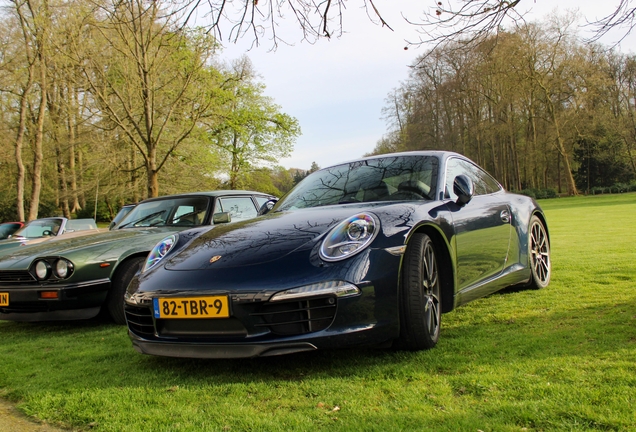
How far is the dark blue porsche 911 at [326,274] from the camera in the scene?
2973 mm

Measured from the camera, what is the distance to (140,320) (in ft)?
11.1

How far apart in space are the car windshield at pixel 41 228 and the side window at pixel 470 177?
8.80 m

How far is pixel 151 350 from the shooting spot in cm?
325

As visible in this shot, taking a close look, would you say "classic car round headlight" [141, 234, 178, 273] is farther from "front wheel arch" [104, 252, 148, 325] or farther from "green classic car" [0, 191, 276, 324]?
"front wheel arch" [104, 252, 148, 325]

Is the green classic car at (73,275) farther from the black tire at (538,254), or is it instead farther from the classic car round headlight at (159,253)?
the black tire at (538,254)

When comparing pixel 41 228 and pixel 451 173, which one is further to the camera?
pixel 41 228

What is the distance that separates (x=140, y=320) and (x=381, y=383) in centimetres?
154

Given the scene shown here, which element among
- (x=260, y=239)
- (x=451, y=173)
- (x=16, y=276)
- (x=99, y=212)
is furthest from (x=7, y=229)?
(x=99, y=212)

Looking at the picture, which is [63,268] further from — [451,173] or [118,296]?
[451,173]

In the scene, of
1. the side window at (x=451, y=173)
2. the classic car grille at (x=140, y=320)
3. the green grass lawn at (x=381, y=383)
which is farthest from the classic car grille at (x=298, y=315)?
the side window at (x=451, y=173)

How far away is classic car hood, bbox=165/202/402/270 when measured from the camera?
3236 millimetres

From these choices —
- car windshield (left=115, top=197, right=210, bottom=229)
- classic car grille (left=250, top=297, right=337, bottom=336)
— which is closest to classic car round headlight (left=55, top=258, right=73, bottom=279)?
car windshield (left=115, top=197, right=210, bottom=229)

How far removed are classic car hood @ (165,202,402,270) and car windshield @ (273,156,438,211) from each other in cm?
28

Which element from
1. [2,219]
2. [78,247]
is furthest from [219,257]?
[2,219]
